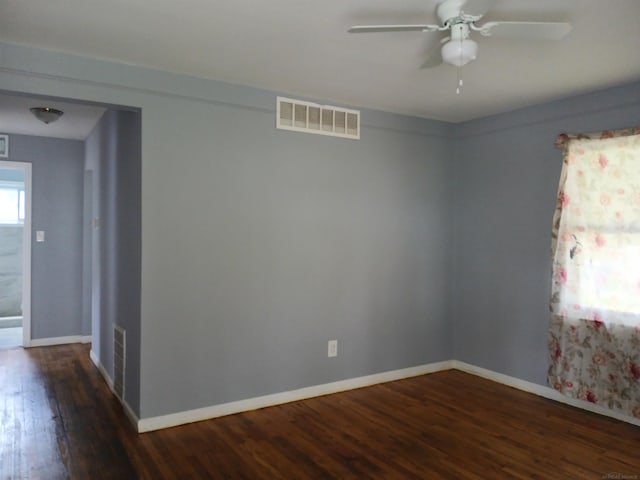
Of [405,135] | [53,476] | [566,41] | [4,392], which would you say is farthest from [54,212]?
[566,41]

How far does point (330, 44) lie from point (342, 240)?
5.62 feet

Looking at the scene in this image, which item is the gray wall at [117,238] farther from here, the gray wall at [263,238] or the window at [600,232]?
the window at [600,232]

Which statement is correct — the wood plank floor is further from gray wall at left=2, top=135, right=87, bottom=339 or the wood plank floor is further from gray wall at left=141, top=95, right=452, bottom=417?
gray wall at left=2, top=135, right=87, bottom=339

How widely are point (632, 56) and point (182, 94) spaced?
2.82 metres

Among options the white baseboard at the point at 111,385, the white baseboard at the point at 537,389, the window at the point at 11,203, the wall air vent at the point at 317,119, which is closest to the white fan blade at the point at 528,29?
the wall air vent at the point at 317,119

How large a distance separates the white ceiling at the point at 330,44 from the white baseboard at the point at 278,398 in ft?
7.64

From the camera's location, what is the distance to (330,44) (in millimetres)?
2637

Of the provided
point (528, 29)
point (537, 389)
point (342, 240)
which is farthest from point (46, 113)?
point (537, 389)

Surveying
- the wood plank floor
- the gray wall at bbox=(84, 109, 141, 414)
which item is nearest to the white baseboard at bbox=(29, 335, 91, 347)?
the gray wall at bbox=(84, 109, 141, 414)

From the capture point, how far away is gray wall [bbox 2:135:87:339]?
5402mm

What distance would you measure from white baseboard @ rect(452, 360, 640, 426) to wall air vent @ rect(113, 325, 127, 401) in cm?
304

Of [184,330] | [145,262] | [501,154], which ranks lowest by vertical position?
[184,330]

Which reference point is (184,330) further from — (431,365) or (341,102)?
(431,365)

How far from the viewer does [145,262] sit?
310cm
